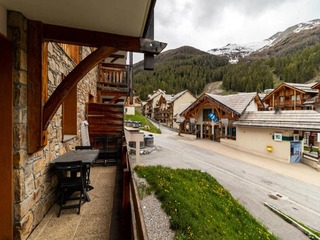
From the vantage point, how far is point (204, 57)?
121 meters

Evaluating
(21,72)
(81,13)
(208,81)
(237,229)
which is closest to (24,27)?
(21,72)

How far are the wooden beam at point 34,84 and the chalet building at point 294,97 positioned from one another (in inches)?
1114

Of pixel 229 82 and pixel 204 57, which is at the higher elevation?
pixel 204 57

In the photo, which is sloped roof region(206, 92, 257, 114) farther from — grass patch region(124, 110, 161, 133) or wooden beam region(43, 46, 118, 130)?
wooden beam region(43, 46, 118, 130)

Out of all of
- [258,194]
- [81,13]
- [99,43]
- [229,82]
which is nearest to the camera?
[81,13]

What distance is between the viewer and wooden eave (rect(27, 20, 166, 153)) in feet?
7.24

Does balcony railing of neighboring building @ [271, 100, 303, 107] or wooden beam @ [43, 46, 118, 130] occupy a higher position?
balcony railing of neighboring building @ [271, 100, 303, 107]

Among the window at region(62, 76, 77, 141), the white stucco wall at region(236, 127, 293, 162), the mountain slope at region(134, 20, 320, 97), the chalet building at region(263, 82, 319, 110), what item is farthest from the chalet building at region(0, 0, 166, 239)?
the mountain slope at region(134, 20, 320, 97)

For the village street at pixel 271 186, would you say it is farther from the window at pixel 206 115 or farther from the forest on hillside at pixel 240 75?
the forest on hillside at pixel 240 75

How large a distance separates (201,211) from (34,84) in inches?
178

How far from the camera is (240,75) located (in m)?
77.0

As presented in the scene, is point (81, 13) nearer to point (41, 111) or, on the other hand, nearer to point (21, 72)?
point (21, 72)

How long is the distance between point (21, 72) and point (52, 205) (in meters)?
2.44

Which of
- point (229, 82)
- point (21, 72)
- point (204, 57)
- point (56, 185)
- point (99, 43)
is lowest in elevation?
point (56, 185)
